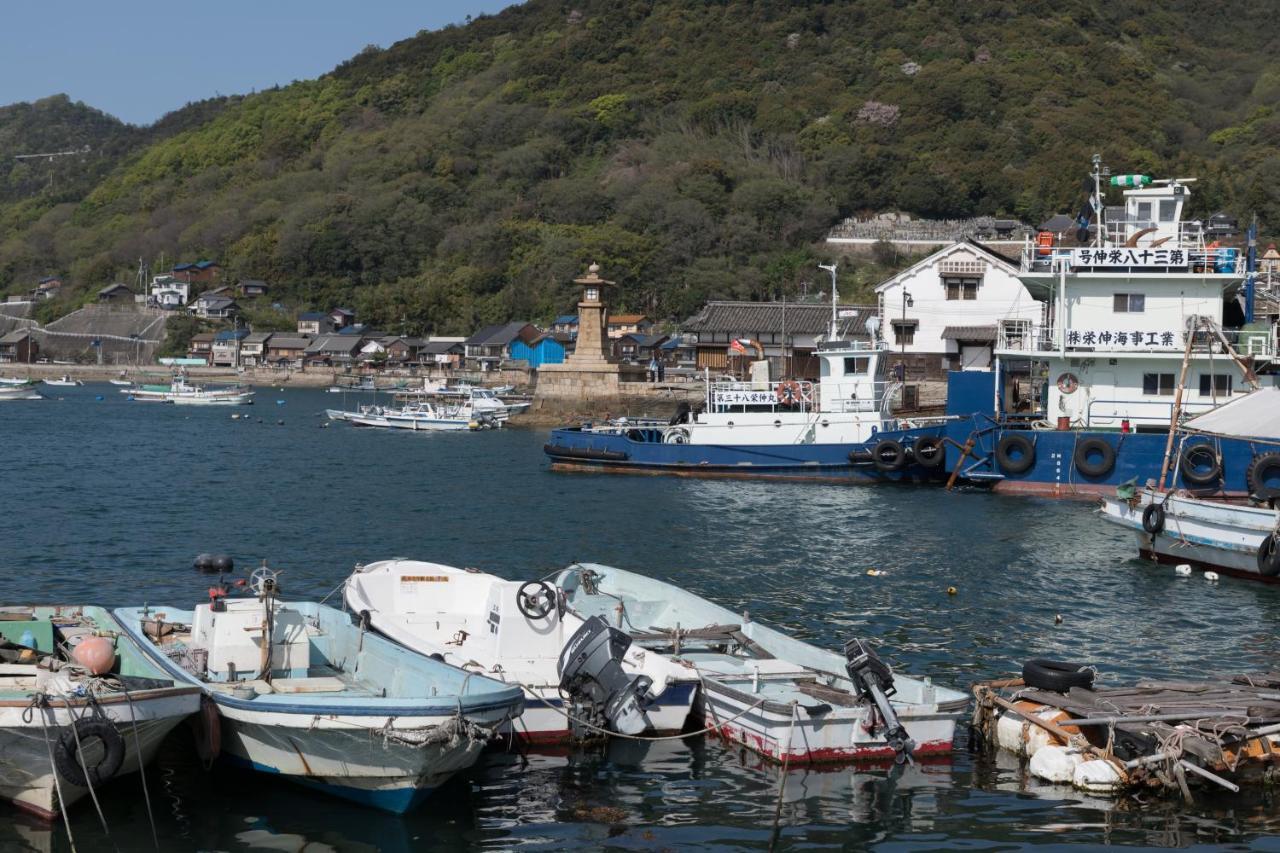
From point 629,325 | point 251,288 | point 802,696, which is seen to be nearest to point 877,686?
point 802,696

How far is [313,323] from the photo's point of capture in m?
118

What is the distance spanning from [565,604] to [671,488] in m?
24.6

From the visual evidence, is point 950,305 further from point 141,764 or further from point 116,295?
point 116,295

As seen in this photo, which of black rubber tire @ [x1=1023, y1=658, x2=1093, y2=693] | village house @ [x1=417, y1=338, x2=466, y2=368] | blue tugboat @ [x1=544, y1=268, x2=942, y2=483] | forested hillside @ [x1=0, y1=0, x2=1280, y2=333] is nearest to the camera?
black rubber tire @ [x1=1023, y1=658, x2=1093, y2=693]

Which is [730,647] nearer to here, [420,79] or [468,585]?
[468,585]

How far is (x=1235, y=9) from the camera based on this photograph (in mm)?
156125

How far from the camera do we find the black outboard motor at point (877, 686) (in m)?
13.9

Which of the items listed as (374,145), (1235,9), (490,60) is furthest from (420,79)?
(1235,9)

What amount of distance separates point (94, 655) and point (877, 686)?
833cm

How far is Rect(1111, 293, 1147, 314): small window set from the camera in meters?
37.4

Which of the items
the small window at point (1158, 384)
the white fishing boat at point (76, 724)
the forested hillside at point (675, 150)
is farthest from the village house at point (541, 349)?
the white fishing boat at point (76, 724)

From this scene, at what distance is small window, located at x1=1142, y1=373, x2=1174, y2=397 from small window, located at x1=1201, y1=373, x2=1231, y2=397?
0.83m

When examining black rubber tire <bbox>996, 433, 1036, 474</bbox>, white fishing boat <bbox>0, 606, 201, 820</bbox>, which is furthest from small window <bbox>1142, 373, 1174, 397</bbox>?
white fishing boat <bbox>0, 606, 201, 820</bbox>

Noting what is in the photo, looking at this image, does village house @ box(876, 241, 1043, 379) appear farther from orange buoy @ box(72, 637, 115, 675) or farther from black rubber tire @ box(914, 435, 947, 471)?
orange buoy @ box(72, 637, 115, 675)
